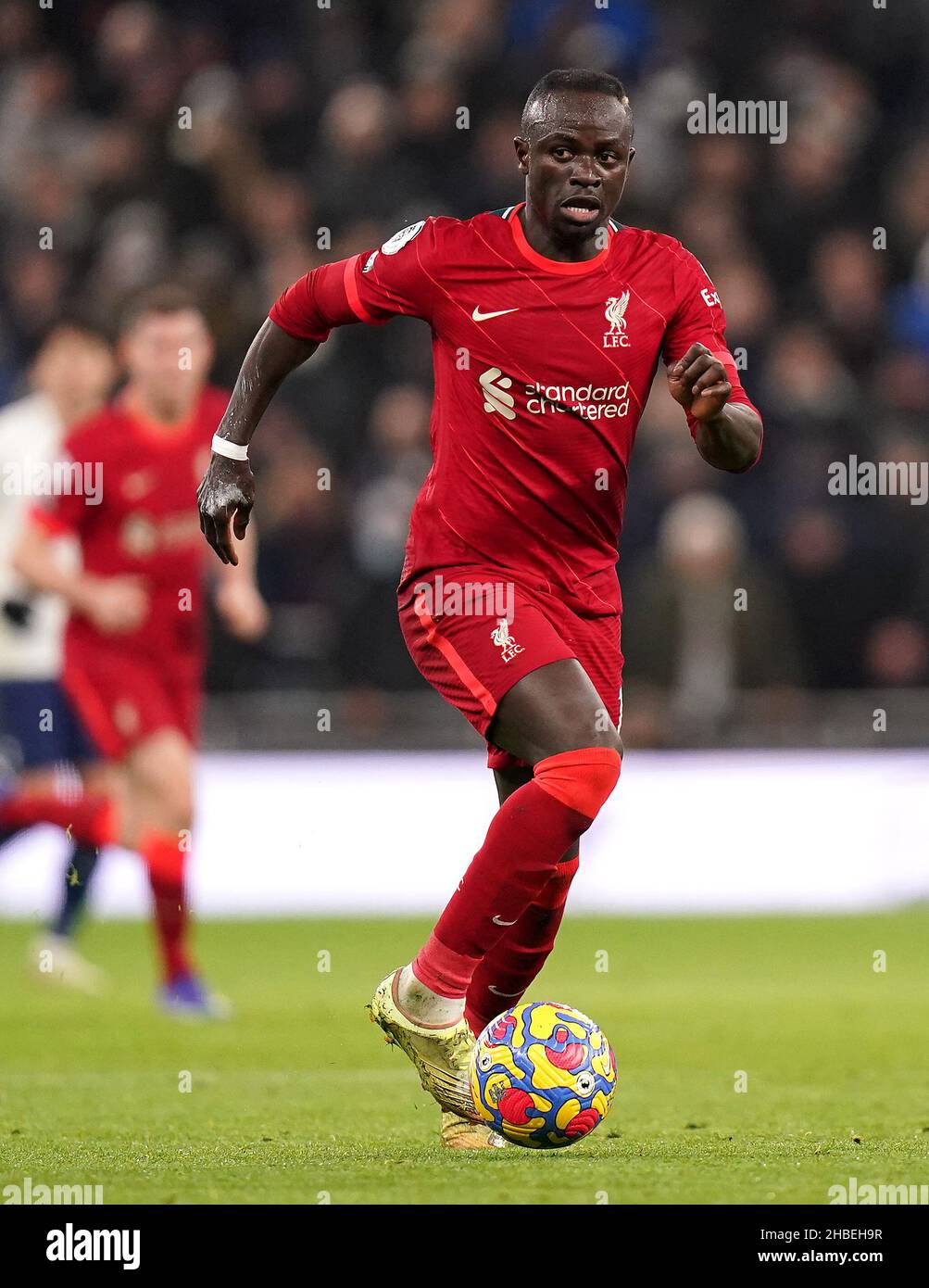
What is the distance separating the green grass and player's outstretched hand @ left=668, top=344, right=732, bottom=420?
159cm

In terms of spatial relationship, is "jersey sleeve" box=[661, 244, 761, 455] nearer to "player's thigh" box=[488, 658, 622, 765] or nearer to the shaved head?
the shaved head

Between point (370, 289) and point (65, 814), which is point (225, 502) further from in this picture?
point (65, 814)

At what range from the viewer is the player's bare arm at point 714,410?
4410 mm

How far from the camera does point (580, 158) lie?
15.7 feet

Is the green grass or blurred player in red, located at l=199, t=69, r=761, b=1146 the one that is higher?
blurred player in red, located at l=199, t=69, r=761, b=1146

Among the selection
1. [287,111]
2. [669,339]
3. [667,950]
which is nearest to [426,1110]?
[669,339]

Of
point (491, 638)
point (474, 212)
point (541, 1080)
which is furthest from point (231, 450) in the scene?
point (474, 212)

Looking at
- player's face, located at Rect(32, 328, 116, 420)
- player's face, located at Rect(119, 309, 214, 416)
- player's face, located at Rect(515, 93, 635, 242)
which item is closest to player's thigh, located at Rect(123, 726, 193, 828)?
player's face, located at Rect(119, 309, 214, 416)

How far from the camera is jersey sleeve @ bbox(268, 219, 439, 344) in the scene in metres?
4.96

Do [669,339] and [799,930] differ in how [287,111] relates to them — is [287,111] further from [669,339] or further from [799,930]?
[669,339]

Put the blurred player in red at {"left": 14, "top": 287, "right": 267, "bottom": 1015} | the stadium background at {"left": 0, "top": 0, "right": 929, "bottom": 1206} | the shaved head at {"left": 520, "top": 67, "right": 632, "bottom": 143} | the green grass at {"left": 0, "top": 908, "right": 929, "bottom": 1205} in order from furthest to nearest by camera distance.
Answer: the blurred player in red at {"left": 14, "top": 287, "right": 267, "bottom": 1015}, the stadium background at {"left": 0, "top": 0, "right": 929, "bottom": 1206}, the shaved head at {"left": 520, "top": 67, "right": 632, "bottom": 143}, the green grass at {"left": 0, "top": 908, "right": 929, "bottom": 1205}

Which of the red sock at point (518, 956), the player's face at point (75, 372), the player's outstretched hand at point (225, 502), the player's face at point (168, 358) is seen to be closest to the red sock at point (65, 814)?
the player's face at point (168, 358)

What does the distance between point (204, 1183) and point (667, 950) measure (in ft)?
18.6

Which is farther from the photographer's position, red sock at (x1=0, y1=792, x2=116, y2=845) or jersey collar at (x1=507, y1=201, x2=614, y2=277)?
red sock at (x1=0, y1=792, x2=116, y2=845)
